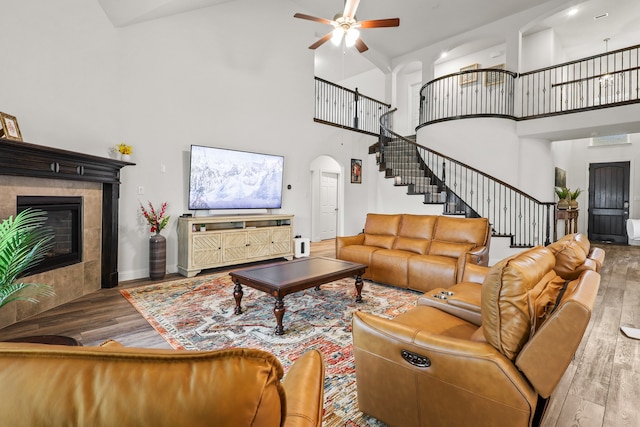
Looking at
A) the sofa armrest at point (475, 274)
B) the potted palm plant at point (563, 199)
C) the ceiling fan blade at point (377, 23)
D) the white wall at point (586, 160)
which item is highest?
the ceiling fan blade at point (377, 23)

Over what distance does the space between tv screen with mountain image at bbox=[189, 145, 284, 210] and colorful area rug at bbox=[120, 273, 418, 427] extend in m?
1.47

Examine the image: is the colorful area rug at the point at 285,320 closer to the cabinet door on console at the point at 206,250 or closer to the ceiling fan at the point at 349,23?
the cabinet door on console at the point at 206,250

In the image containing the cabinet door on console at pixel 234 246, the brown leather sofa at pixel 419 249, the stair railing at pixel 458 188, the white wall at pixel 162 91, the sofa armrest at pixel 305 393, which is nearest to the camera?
the sofa armrest at pixel 305 393

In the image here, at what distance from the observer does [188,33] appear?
4891 millimetres

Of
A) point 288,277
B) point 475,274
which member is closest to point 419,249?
point 475,274

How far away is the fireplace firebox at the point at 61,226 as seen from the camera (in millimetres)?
Result: 3082

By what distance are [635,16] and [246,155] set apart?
8.86 m

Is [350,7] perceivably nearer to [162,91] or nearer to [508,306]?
[162,91]

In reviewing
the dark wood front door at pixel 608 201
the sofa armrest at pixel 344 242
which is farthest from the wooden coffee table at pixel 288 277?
the dark wood front door at pixel 608 201

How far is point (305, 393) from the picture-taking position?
84cm

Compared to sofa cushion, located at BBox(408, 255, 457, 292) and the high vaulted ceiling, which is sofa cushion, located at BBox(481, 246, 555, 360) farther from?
the high vaulted ceiling

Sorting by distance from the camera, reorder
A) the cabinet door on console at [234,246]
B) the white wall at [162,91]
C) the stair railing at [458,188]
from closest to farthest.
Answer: the white wall at [162,91] < the cabinet door on console at [234,246] < the stair railing at [458,188]

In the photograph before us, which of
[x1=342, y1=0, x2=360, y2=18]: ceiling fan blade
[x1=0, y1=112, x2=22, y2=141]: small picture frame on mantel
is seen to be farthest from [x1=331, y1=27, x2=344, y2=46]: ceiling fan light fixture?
[x1=0, y1=112, x2=22, y2=141]: small picture frame on mantel

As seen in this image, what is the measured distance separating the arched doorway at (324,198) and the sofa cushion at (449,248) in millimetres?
4564
